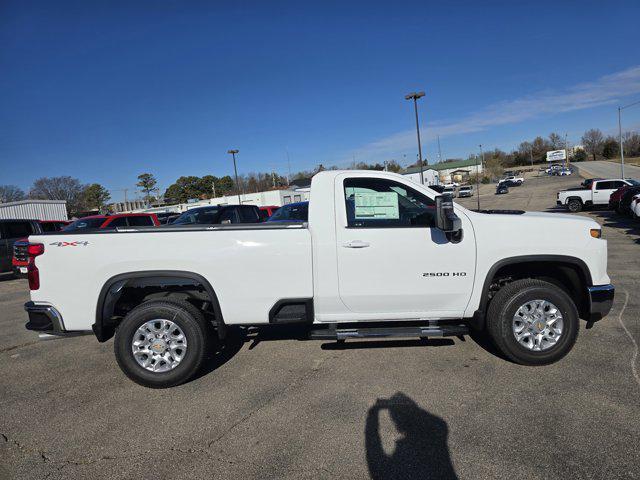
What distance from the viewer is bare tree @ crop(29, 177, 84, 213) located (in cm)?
8331

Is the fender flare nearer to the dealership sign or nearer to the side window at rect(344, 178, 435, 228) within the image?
the side window at rect(344, 178, 435, 228)

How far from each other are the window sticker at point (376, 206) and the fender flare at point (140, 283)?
1642mm

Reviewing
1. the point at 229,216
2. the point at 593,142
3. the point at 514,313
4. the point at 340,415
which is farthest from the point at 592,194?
→ the point at 593,142

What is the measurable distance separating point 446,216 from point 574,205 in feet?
81.7

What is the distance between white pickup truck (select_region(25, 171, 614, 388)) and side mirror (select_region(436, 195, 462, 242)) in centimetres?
30

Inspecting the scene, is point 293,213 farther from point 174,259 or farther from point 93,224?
point 93,224

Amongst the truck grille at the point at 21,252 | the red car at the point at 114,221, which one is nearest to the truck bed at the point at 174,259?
the red car at the point at 114,221

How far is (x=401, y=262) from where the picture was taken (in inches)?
154

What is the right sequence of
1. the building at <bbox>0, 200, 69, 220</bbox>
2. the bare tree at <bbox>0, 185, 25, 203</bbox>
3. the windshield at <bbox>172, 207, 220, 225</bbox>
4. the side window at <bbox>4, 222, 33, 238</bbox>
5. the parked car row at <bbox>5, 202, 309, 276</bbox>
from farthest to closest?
the bare tree at <bbox>0, 185, 25, 203</bbox>
the building at <bbox>0, 200, 69, 220</bbox>
the side window at <bbox>4, 222, 33, 238</bbox>
the windshield at <bbox>172, 207, 220, 225</bbox>
the parked car row at <bbox>5, 202, 309, 276</bbox>

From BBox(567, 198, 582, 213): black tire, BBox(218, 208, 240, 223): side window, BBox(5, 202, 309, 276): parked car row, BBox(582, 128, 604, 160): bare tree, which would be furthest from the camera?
BBox(582, 128, 604, 160): bare tree

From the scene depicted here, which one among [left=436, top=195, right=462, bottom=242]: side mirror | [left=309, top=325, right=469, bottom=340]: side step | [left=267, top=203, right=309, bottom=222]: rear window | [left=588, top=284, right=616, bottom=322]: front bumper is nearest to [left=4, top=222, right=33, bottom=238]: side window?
[left=267, top=203, right=309, bottom=222]: rear window

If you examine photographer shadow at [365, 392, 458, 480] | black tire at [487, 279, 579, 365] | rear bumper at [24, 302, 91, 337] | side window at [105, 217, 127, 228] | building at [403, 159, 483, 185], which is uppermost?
building at [403, 159, 483, 185]

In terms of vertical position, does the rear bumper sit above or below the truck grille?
below

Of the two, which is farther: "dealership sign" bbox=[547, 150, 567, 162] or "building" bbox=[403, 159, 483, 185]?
"building" bbox=[403, 159, 483, 185]
